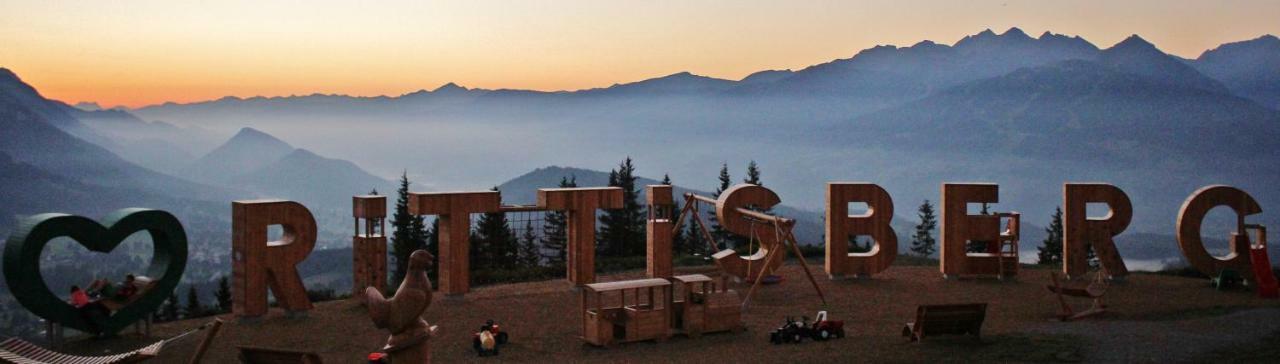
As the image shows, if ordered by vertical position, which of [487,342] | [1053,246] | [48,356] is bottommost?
[1053,246]

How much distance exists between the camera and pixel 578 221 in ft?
82.9

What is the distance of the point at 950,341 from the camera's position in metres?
17.7

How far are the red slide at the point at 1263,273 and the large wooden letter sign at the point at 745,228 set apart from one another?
1200 cm

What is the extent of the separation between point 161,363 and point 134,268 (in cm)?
6985

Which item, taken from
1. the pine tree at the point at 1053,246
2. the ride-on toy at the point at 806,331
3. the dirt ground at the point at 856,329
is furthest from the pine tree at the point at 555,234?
the ride-on toy at the point at 806,331

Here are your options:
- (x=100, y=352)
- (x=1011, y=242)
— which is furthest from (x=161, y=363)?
(x=1011, y=242)

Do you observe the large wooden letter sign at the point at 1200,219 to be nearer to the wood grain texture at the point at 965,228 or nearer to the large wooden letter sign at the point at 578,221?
the wood grain texture at the point at 965,228

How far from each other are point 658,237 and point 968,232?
351 inches

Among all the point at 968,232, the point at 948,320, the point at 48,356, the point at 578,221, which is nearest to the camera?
the point at 48,356

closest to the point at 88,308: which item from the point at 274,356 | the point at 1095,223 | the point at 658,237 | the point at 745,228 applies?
the point at 274,356

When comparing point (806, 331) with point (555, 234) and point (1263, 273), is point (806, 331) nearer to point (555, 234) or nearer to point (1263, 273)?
point (1263, 273)

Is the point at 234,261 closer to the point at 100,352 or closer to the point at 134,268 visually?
the point at 100,352

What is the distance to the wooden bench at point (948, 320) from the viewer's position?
17484mm

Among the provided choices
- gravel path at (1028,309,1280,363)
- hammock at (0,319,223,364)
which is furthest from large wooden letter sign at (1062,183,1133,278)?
hammock at (0,319,223,364)
